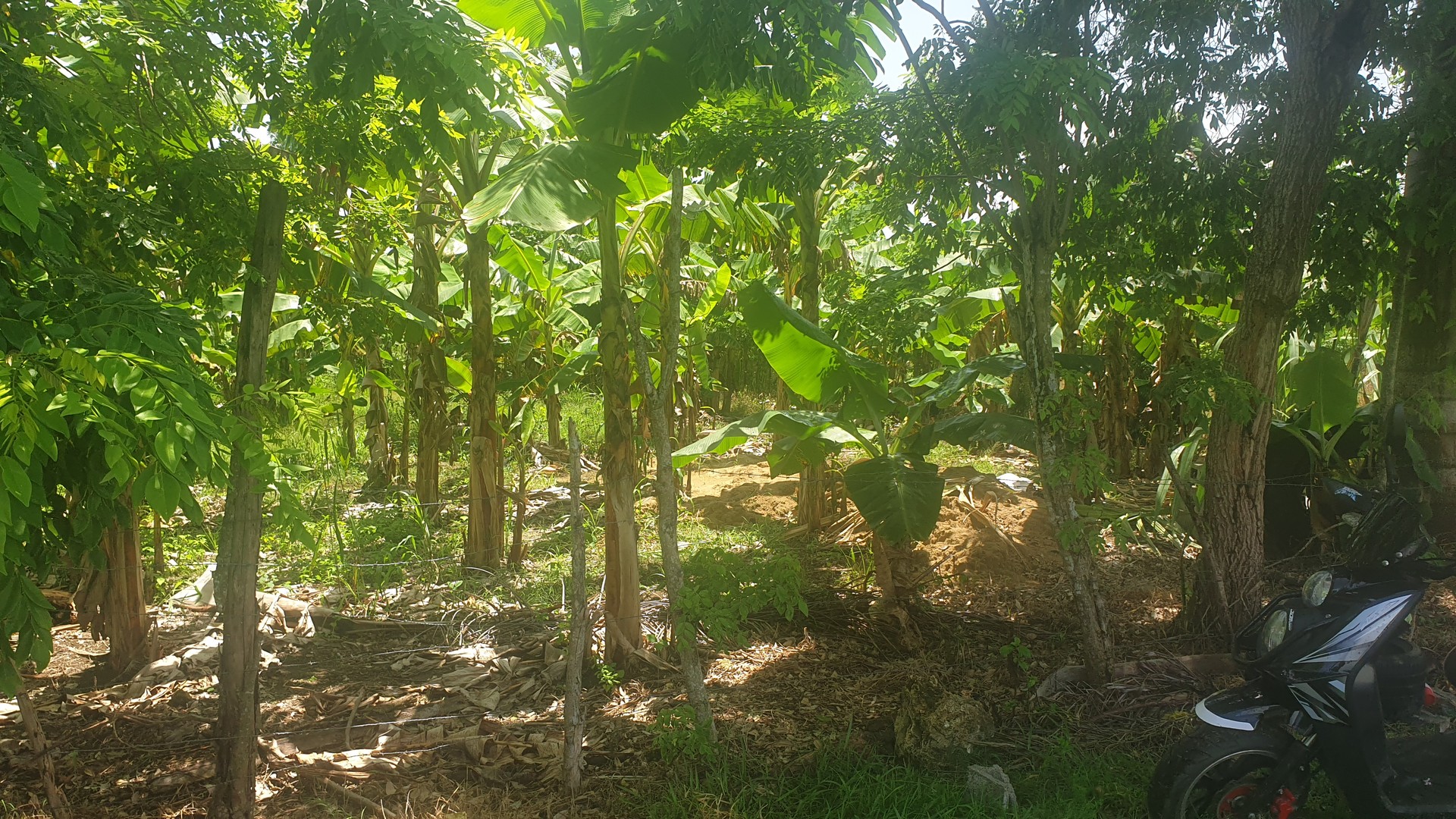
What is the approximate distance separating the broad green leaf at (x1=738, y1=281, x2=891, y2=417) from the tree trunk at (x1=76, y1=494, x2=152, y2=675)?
348 cm

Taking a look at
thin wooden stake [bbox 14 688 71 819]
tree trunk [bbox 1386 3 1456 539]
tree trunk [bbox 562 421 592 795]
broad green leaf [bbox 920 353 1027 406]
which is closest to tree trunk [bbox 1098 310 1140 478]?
tree trunk [bbox 1386 3 1456 539]

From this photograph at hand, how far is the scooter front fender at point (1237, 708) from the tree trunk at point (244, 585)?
334 cm

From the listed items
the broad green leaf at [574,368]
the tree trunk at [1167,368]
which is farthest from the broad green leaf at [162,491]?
the tree trunk at [1167,368]

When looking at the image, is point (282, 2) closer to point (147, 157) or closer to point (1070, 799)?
point (147, 157)

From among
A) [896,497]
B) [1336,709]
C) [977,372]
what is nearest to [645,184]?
[977,372]

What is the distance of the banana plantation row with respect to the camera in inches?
103

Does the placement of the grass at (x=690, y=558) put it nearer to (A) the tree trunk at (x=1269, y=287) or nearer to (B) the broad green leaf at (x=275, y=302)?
(B) the broad green leaf at (x=275, y=302)

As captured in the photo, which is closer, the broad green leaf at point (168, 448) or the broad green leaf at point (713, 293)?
the broad green leaf at point (168, 448)

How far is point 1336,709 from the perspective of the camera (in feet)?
9.05

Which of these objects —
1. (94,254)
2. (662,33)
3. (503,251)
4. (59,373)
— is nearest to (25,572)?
(59,373)

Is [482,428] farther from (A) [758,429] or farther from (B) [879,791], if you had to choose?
(B) [879,791]

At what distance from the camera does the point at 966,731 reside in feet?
12.1

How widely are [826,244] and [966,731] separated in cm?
422

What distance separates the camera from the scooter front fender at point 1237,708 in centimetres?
282
